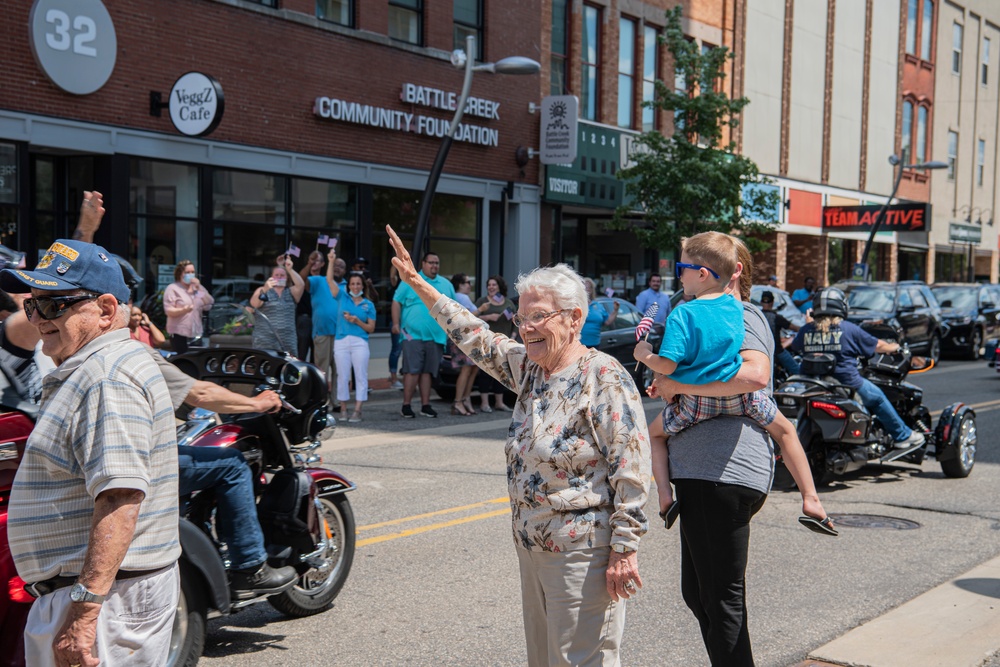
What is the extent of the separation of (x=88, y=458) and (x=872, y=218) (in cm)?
3559

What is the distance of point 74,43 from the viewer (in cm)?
1572

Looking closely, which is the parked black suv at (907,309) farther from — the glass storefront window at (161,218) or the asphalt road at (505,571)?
the glass storefront window at (161,218)

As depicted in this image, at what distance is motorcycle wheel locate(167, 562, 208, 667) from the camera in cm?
441

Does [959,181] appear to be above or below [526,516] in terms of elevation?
above

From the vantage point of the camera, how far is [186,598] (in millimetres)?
4418

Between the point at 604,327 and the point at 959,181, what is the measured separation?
116ft

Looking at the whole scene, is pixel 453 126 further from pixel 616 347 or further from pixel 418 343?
pixel 418 343

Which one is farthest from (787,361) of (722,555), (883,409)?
(722,555)

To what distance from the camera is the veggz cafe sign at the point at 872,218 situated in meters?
35.4

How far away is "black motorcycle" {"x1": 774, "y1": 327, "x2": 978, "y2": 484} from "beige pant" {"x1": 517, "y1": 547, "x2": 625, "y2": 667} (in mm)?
6050

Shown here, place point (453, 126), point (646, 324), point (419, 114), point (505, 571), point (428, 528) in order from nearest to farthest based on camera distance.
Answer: point (646, 324), point (505, 571), point (428, 528), point (453, 126), point (419, 114)

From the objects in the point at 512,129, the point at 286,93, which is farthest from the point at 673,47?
the point at 286,93

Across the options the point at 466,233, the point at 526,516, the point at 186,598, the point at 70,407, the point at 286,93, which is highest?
the point at 286,93

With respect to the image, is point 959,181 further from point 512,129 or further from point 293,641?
point 293,641
